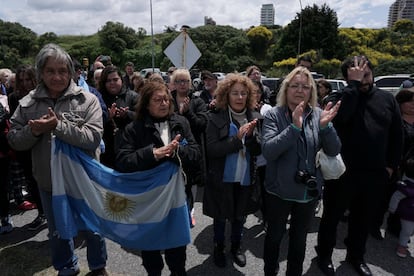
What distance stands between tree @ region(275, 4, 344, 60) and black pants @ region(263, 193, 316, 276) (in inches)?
1245

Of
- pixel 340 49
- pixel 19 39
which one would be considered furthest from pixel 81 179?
pixel 19 39

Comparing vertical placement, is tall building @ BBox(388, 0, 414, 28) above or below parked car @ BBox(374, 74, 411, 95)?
above

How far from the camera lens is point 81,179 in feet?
8.63

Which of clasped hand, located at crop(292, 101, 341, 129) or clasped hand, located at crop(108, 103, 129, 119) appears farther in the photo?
clasped hand, located at crop(108, 103, 129, 119)

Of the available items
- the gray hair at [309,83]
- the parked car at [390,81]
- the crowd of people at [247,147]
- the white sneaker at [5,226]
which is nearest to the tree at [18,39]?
the parked car at [390,81]

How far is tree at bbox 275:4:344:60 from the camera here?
105 ft

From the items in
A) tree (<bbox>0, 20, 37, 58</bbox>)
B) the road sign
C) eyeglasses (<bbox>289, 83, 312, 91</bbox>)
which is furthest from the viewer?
tree (<bbox>0, 20, 37, 58</bbox>)

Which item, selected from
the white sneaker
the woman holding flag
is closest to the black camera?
the woman holding flag

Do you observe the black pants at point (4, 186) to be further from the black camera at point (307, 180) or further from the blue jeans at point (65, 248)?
the black camera at point (307, 180)

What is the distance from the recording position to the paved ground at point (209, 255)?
10.3 ft

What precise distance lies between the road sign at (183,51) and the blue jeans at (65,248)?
4944 mm

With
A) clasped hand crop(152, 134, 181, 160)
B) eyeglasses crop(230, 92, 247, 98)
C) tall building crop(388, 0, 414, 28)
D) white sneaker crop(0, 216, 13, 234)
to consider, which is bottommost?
white sneaker crop(0, 216, 13, 234)

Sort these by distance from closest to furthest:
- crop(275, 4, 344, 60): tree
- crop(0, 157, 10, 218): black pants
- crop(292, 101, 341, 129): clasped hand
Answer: crop(292, 101, 341, 129): clasped hand, crop(0, 157, 10, 218): black pants, crop(275, 4, 344, 60): tree

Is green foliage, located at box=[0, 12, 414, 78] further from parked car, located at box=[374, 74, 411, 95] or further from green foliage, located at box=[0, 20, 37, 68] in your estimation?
parked car, located at box=[374, 74, 411, 95]
